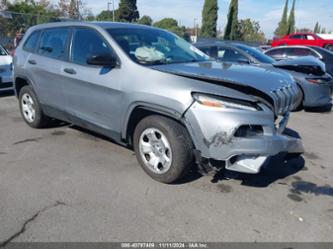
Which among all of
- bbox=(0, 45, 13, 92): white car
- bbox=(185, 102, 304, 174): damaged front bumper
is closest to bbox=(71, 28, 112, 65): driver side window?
bbox=(185, 102, 304, 174): damaged front bumper

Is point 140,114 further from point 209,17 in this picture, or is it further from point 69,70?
point 209,17

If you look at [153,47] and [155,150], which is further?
[153,47]

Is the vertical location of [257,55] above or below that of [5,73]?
above

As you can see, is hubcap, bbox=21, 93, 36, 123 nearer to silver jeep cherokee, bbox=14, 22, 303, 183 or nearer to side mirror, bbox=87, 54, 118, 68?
silver jeep cherokee, bbox=14, 22, 303, 183

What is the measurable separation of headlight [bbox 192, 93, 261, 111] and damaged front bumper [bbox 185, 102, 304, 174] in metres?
0.04

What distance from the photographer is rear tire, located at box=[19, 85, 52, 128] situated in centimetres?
520

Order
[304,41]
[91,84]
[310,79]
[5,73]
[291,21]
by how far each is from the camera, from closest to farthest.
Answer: [91,84], [310,79], [5,73], [304,41], [291,21]

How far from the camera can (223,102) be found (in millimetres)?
3027

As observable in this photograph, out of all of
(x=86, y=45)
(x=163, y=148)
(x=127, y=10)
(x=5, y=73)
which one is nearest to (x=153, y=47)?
(x=86, y=45)

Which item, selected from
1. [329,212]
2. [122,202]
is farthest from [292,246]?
[122,202]

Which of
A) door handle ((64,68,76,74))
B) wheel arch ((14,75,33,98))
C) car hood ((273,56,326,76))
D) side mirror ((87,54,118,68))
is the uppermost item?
side mirror ((87,54,118,68))

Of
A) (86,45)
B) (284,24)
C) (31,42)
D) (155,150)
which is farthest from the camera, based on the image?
(284,24)

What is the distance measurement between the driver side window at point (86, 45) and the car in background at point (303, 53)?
8286 millimetres

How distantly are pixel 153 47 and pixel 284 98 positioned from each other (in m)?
1.77
